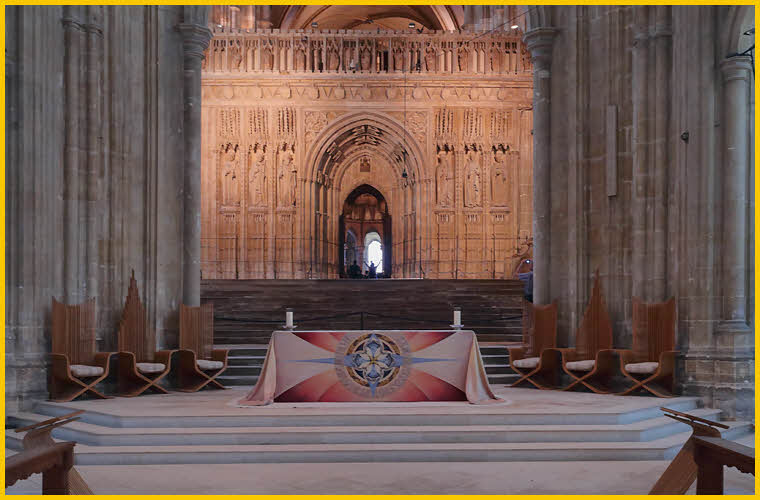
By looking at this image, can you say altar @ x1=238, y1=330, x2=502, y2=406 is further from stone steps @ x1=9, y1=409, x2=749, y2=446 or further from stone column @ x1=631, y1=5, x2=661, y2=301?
stone column @ x1=631, y1=5, x2=661, y2=301

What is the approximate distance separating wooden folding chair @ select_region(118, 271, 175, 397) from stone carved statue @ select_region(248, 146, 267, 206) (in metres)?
10.1

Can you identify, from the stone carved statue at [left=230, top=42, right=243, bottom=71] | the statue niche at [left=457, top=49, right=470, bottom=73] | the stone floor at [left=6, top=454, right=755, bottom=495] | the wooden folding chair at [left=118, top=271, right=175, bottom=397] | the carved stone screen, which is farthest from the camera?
the statue niche at [left=457, top=49, right=470, bottom=73]

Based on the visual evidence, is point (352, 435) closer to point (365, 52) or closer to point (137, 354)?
point (137, 354)

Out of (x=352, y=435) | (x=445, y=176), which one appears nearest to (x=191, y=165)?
(x=352, y=435)

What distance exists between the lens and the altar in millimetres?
7797

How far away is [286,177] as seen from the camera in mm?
19734

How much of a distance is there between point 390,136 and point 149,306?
11.3m

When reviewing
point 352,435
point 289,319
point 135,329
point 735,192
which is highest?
point 735,192

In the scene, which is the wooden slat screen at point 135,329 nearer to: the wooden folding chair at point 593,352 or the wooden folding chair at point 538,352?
the wooden folding chair at point 538,352

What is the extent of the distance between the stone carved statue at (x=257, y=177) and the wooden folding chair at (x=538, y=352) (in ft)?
34.9

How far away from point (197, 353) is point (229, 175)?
404 inches

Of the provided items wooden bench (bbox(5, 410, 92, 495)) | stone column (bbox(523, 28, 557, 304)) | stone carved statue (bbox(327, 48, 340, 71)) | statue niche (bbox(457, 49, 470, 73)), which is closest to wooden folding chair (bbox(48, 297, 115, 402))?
wooden bench (bbox(5, 410, 92, 495))

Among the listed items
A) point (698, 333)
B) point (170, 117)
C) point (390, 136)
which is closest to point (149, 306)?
point (170, 117)

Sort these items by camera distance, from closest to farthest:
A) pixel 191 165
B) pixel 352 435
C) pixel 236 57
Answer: pixel 352 435 → pixel 191 165 → pixel 236 57
